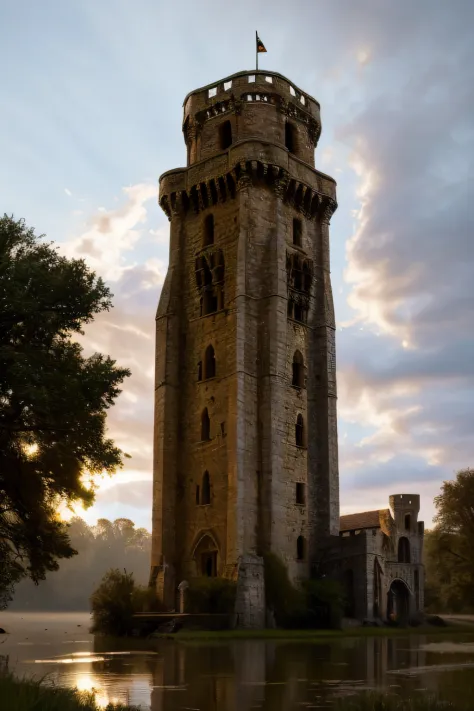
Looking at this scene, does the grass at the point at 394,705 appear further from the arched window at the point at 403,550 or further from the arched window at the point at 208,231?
the arched window at the point at 403,550

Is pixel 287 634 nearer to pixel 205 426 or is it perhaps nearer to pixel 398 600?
pixel 205 426

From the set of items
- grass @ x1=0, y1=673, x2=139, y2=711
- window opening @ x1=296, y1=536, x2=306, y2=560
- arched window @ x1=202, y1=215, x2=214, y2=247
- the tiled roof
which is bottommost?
grass @ x1=0, y1=673, x2=139, y2=711

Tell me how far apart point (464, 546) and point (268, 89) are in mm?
35124

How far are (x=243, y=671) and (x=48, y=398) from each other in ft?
27.8

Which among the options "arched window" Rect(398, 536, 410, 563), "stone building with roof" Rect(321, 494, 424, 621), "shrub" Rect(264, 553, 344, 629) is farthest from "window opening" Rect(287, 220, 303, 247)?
"arched window" Rect(398, 536, 410, 563)

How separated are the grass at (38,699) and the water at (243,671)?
1783 mm

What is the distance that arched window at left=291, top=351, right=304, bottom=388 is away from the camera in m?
46.4

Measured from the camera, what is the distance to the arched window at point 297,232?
4928 centimetres

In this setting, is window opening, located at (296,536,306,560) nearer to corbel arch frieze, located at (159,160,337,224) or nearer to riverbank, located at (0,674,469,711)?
corbel arch frieze, located at (159,160,337,224)

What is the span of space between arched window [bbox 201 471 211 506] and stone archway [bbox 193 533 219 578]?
6.22ft

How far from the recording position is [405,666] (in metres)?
20.3

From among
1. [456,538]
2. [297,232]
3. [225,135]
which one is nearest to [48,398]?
[297,232]

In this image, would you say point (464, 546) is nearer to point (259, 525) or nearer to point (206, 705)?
point (259, 525)

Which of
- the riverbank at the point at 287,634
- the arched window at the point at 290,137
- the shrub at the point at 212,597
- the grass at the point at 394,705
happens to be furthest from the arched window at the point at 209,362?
the grass at the point at 394,705
